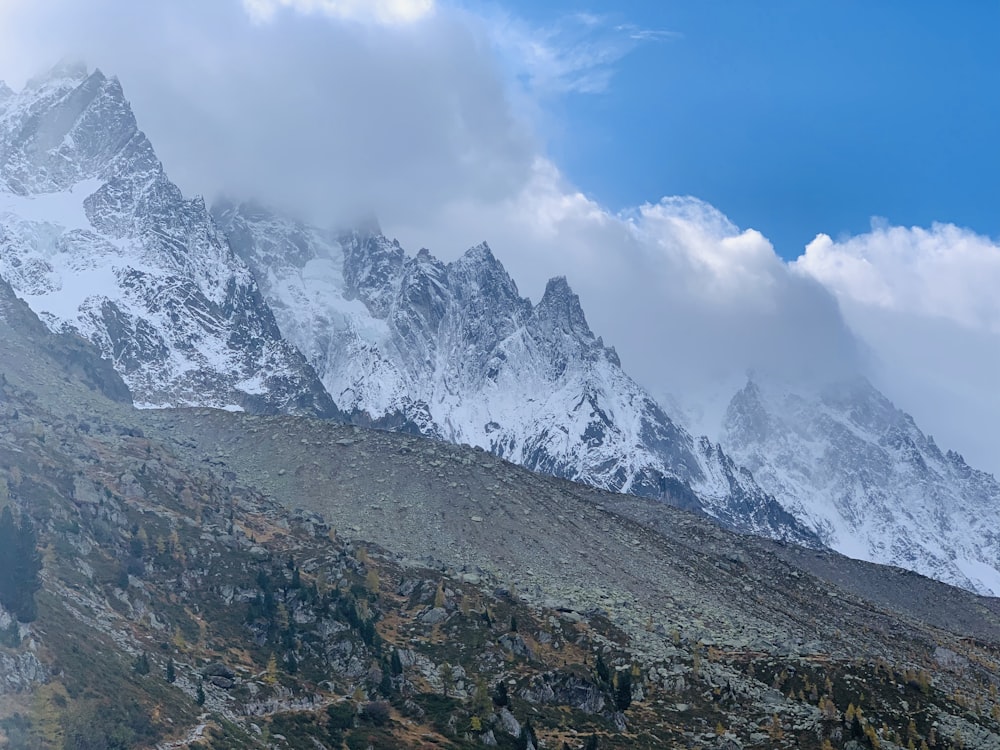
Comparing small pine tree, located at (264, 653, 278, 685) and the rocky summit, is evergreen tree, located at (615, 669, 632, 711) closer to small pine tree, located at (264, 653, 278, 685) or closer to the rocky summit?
the rocky summit

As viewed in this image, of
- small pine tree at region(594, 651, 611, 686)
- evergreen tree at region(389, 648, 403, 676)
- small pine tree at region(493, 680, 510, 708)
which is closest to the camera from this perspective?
small pine tree at region(493, 680, 510, 708)

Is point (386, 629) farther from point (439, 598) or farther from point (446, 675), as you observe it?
point (446, 675)

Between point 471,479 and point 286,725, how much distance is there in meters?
100

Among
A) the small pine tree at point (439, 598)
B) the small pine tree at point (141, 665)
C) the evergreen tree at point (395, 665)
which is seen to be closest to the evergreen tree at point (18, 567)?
the small pine tree at point (141, 665)

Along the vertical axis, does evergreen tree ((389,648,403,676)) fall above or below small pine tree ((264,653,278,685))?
above

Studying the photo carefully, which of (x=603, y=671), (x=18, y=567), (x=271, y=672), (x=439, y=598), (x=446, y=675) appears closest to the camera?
(x=18, y=567)

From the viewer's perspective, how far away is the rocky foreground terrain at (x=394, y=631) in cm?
9700

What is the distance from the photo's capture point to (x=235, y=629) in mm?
118688

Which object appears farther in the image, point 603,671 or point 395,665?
point 603,671

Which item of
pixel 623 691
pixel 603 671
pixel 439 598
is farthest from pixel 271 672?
pixel 623 691

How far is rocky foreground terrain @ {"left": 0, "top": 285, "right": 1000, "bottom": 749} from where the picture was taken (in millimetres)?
97000

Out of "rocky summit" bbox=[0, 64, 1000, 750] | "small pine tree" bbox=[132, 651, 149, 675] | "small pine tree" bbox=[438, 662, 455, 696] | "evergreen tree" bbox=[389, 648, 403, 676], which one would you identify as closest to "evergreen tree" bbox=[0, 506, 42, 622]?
"rocky summit" bbox=[0, 64, 1000, 750]

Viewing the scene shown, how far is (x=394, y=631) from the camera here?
5084 inches

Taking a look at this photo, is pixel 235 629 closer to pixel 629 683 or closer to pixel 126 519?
pixel 126 519
